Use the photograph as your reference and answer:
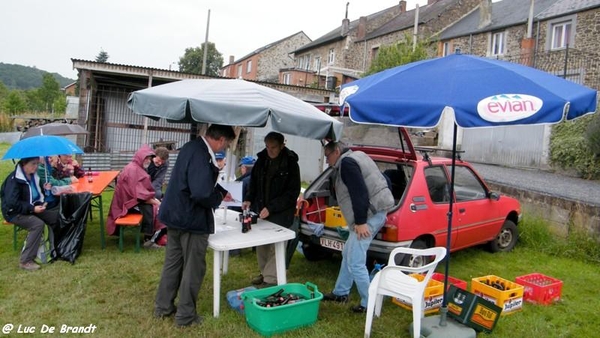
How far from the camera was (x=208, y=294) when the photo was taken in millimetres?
4715

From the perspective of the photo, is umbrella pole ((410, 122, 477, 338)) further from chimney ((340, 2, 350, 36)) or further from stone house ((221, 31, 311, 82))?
stone house ((221, 31, 311, 82))

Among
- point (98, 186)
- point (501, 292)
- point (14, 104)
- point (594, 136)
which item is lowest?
point (501, 292)

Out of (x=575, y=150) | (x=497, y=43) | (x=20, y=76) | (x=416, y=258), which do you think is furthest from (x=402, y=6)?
(x=20, y=76)

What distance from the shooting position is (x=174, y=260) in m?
4.05

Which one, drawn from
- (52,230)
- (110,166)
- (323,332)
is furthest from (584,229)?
(110,166)

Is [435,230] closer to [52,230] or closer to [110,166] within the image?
[52,230]

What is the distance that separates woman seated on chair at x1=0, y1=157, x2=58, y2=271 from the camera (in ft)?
17.2

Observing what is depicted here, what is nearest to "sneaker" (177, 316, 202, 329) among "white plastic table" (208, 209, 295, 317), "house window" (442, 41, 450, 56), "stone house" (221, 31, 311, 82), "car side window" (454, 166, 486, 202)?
"white plastic table" (208, 209, 295, 317)

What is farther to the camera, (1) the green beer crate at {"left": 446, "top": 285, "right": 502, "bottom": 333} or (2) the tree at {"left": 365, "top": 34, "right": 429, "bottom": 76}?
(2) the tree at {"left": 365, "top": 34, "right": 429, "bottom": 76}

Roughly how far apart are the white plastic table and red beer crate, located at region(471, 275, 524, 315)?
2.07m

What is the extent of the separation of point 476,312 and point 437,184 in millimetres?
1819

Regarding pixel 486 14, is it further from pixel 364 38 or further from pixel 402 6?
pixel 402 6

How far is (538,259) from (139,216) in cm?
583

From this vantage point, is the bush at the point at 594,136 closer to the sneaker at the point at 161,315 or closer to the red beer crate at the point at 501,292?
the red beer crate at the point at 501,292
